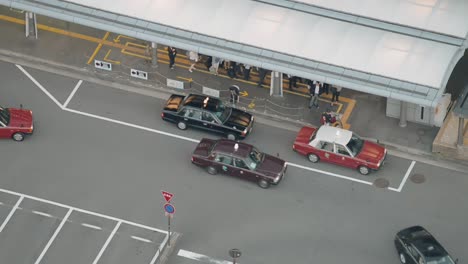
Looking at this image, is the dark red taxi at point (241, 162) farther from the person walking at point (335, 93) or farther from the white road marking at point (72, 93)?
the white road marking at point (72, 93)

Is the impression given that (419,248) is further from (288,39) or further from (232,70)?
(232,70)

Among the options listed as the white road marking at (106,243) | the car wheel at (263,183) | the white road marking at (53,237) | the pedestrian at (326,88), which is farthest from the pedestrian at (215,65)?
the white road marking at (53,237)

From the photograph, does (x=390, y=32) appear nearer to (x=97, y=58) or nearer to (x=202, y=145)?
Result: (x=202, y=145)

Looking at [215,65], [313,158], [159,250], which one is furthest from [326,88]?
[159,250]

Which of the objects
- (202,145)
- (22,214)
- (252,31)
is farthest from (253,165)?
(22,214)

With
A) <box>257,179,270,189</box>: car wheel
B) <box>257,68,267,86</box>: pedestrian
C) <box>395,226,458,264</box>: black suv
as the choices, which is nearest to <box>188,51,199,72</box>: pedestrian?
<box>257,68,267,86</box>: pedestrian

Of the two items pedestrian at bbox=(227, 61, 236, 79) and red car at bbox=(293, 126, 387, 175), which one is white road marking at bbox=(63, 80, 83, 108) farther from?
red car at bbox=(293, 126, 387, 175)
